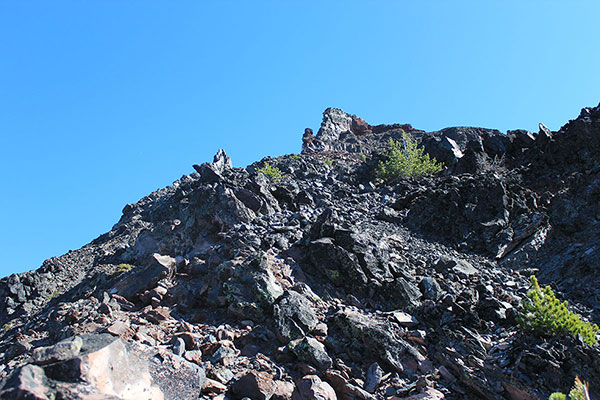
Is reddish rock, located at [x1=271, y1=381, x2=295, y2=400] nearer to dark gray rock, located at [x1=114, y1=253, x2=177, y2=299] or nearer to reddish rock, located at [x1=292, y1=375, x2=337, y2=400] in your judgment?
reddish rock, located at [x1=292, y1=375, x2=337, y2=400]

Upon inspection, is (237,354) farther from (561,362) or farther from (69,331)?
(561,362)

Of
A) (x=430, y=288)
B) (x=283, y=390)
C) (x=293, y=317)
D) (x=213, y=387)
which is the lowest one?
(x=283, y=390)

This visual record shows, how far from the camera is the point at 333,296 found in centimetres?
1089

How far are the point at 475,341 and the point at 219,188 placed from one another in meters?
11.6

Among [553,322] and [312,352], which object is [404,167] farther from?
[312,352]

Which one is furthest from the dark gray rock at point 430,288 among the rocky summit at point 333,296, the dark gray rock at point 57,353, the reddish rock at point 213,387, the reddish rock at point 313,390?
the dark gray rock at point 57,353

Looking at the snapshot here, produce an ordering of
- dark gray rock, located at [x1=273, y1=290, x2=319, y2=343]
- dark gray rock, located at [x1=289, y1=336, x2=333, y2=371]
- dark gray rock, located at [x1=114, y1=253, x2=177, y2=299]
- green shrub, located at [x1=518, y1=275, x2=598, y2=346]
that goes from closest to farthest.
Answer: green shrub, located at [x1=518, y1=275, x2=598, y2=346]
dark gray rock, located at [x1=289, y1=336, x2=333, y2=371]
dark gray rock, located at [x1=273, y1=290, x2=319, y2=343]
dark gray rock, located at [x1=114, y1=253, x2=177, y2=299]

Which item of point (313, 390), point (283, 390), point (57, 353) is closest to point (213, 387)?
point (283, 390)

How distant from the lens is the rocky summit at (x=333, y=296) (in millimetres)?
6875

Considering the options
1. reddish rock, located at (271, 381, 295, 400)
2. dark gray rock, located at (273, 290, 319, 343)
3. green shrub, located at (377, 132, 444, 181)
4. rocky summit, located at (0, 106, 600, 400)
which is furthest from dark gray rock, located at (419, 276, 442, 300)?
green shrub, located at (377, 132, 444, 181)

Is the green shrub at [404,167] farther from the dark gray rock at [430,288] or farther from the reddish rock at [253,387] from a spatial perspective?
the reddish rock at [253,387]

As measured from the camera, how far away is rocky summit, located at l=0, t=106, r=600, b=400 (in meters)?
6.88

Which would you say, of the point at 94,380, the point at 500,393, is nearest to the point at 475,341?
the point at 500,393

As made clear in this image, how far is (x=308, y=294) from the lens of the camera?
1070cm
